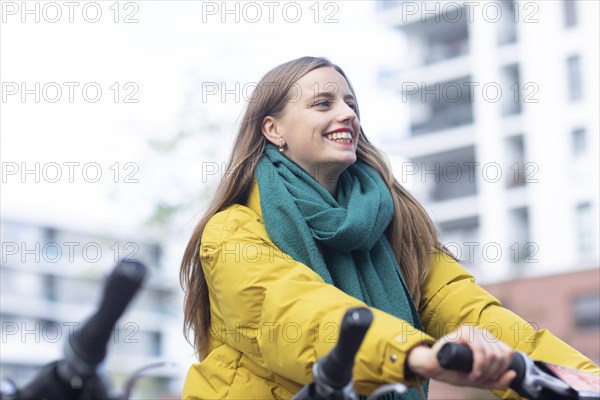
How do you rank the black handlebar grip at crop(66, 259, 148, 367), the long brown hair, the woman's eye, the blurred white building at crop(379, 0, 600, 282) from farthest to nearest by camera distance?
1. the blurred white building at crop(379, 0, 600, 282)
2. the woman's eye
3. the long brown hair
4. the black handlebar grip at crop(66, 259, 148, 367)

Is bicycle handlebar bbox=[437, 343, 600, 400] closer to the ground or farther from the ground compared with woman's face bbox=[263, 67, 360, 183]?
closer to the ground

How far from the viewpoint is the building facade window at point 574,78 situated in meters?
47.7

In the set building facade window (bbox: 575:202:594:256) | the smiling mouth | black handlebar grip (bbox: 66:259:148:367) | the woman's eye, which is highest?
the woman's eye

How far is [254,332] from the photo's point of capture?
361 centimetres

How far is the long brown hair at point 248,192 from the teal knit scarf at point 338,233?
0.12m

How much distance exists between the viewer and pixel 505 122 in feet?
165

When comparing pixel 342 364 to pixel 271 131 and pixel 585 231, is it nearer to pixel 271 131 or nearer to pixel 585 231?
pixel 271 131

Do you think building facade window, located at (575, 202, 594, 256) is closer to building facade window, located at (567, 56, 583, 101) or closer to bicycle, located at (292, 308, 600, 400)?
building facade window, located at (567, 56, 583, 101)

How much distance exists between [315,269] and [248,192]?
1.72 ft

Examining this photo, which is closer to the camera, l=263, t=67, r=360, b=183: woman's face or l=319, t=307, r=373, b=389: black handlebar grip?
l=319, t=307, r=373, b=389: black handlebar grip

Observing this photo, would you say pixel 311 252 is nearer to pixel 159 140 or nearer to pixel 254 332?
pixel 254 332

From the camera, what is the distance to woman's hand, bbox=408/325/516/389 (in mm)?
2965

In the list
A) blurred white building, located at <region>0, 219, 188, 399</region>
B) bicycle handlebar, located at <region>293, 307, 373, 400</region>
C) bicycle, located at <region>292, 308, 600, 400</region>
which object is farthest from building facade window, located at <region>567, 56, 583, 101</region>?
bicycle handlebar, located at <region>293, 307, 373, 400</region>

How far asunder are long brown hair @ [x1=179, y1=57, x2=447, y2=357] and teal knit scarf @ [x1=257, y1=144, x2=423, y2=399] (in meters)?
0.12
